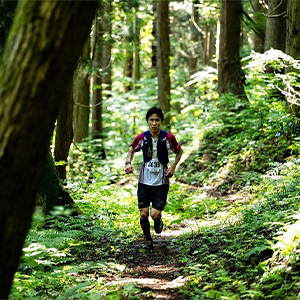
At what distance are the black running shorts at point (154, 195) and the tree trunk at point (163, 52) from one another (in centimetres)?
1269

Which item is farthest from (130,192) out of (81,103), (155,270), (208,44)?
(208,44)

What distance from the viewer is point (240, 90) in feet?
49.6

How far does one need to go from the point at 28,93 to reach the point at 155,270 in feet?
12.1

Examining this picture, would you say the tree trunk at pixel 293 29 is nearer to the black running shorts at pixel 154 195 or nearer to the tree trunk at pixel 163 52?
the black running shorts at pixel 154 195

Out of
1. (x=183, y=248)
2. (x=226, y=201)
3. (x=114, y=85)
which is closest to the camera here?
(x=183, y=248)

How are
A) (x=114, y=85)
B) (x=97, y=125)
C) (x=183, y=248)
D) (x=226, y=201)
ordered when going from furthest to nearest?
(x=114, y=85)
(x=97, y=125)
(x=226, y=201)
(x=183, y=248)

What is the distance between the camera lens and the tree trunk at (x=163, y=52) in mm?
19484

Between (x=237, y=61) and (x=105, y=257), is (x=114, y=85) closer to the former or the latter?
(x=237, y=61)

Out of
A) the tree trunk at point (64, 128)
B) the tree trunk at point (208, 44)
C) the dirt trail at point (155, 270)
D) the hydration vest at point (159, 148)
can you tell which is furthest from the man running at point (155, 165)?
the tree trunk at point (208, 44)

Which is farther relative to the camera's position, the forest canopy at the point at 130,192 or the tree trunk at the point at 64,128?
the tree trunk at the point at 64,128

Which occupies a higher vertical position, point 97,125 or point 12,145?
point 97,125

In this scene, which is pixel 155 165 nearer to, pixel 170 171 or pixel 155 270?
pixel 170 171

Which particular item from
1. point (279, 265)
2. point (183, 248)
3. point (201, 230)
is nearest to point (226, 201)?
point (201, 230)

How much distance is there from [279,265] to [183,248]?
2560 mm
